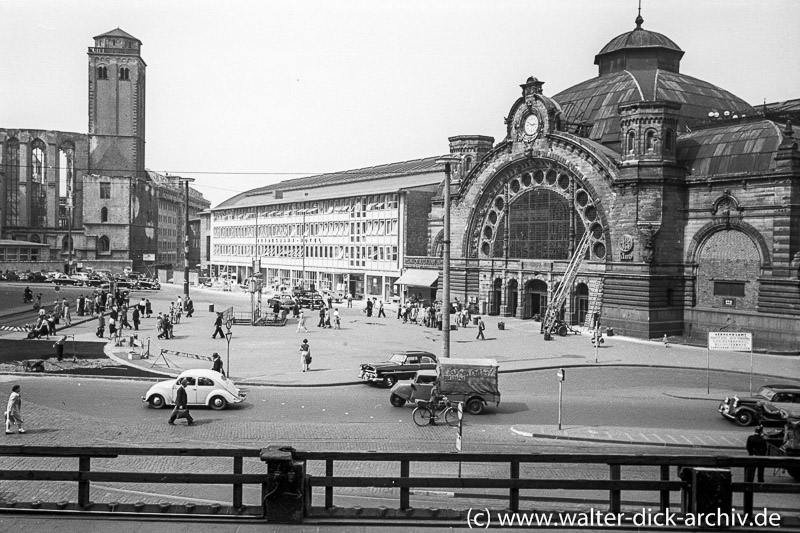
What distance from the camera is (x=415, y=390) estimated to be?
25.0m

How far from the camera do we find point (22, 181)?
388 feet

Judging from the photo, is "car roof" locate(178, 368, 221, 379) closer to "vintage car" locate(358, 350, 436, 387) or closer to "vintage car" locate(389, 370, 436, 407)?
"vintage car" locate(389, 370, 436, 407)

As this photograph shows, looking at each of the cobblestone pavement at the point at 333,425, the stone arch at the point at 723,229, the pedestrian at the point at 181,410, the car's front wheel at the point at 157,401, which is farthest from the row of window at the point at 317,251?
the pedestrian at the point at 181,410

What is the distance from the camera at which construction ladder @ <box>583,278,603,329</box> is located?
52.4 metres

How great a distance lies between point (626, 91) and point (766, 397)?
43.3 metres

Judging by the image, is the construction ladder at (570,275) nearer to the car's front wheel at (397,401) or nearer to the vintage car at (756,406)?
the vintage car at (756,406)

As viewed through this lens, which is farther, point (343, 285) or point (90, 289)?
point (343, 285)

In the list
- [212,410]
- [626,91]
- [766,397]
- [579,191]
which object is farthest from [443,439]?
[626,91]

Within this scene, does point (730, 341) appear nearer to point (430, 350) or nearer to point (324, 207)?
point (430, 350)

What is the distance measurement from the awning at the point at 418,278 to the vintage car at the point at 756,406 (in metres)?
46.9

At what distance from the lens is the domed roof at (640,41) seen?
69.0 m

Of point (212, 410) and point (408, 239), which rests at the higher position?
point (408, 239)

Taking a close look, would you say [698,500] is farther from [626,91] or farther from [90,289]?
[90,289]

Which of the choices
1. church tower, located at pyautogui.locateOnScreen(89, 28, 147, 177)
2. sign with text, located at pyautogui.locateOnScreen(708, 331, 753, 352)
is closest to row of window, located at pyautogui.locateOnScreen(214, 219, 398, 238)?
church tower, located at pyautogui.locateOnScreen(89, 28, 147, 177)
